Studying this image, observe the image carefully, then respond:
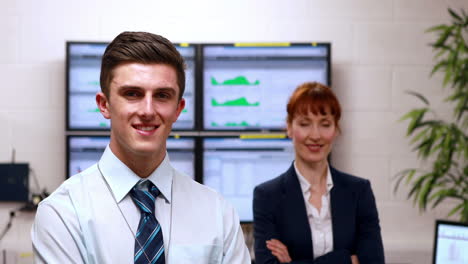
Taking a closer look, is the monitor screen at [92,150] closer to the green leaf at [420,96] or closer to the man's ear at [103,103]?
the green leaf at [420,96]

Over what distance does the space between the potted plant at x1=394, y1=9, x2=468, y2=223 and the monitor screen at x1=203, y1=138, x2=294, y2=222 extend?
698 millimetres

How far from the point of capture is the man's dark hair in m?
1.43

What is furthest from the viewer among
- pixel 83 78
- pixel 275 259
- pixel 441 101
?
pixel 441 101

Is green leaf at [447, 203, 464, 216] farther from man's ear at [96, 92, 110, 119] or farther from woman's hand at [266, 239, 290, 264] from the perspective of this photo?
man's ear at [96, 92, 110, 119]

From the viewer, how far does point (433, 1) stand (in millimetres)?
3518

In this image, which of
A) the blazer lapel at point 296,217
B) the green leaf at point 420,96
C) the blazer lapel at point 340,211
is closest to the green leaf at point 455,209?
the green leaf at point 420,96

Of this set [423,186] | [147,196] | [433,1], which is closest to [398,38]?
[433,1]

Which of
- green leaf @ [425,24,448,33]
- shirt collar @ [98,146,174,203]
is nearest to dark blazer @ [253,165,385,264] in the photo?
shirt collar @ [98,146,174,203]

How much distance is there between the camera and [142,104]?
4.64 feet

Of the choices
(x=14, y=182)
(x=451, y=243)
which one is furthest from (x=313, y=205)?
(x=14, y=182)

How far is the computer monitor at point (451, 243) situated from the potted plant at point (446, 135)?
0.71 m

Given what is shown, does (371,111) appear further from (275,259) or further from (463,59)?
(275,259)

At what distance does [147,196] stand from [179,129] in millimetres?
1874

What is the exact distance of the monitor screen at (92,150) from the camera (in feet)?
10.9
